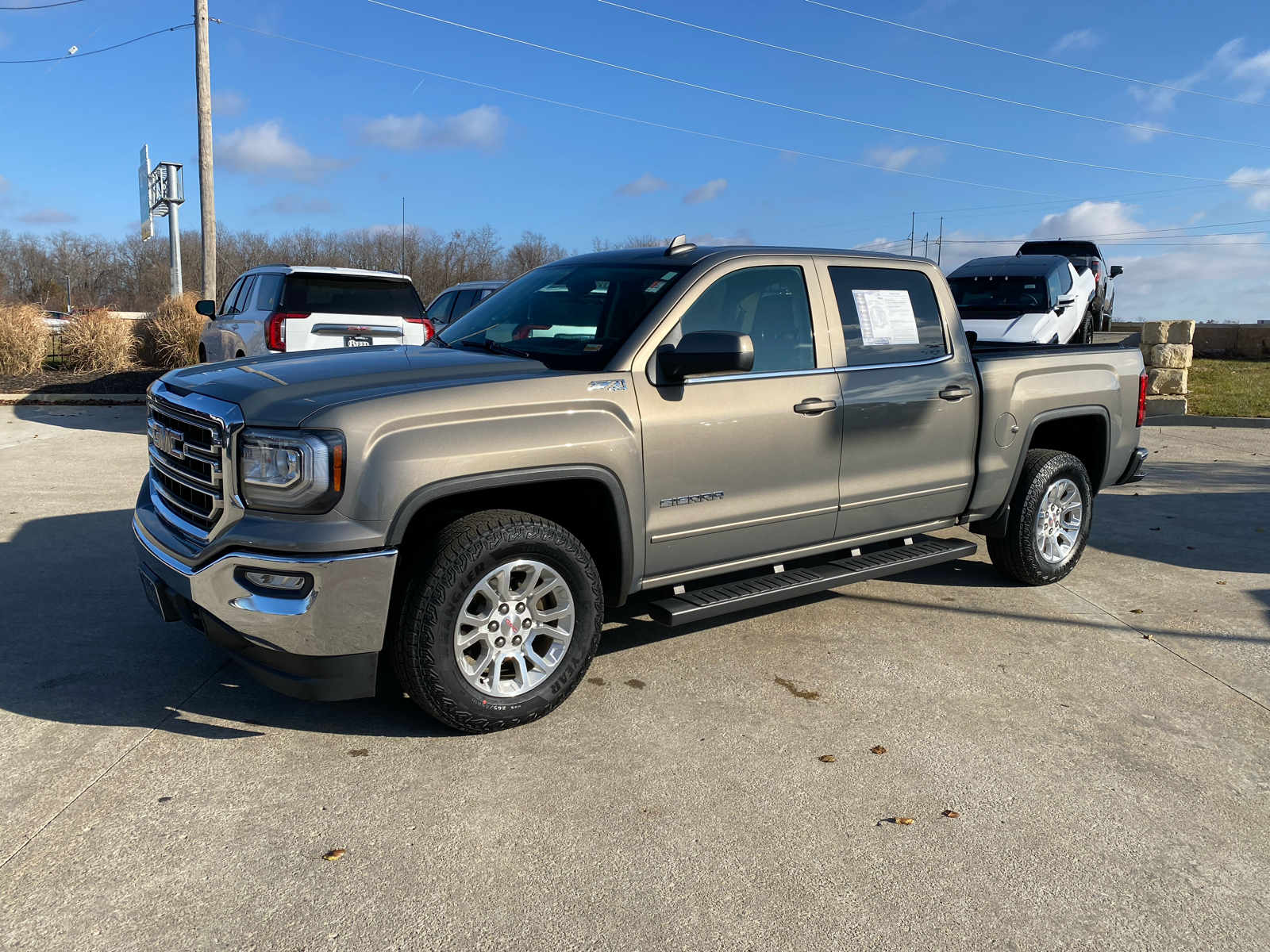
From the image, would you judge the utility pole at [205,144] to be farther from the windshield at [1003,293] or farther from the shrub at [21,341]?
the windshield at [1003,293]

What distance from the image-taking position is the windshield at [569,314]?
4.27 meters

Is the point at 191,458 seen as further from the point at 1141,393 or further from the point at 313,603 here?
the point at 1141,393

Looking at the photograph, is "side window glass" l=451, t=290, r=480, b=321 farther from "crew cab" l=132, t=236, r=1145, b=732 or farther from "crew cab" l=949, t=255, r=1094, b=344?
"crew cab" l=132, t=236, r=1145, b=732

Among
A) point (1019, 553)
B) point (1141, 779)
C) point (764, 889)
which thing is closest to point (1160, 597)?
point (1019, 553)

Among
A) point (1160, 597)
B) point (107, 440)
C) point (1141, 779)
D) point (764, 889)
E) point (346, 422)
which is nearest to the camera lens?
point (764, 889)

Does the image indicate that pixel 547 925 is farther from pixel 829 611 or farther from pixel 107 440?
pixel 107 440

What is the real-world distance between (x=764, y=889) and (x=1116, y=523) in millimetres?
6218

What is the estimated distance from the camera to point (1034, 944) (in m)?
2.64

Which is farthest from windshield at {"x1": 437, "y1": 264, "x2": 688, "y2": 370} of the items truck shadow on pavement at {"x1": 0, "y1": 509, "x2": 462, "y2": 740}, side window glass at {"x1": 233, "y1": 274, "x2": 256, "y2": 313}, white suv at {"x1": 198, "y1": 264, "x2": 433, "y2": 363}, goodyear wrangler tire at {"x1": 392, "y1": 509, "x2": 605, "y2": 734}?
side window glass at {"x1": 233, "y1": 274, "x2": 256, "y2": 313}

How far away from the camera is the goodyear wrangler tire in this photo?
356cm

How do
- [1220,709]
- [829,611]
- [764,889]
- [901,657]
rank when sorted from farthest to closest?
[829,611]
[901,657]
[1220,709]
[764,889]

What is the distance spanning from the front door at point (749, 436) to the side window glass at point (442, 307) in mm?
11915

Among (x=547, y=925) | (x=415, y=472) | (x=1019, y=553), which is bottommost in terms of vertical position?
(x=547, y=925)

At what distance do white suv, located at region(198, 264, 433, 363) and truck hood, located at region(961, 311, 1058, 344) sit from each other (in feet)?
25.7
